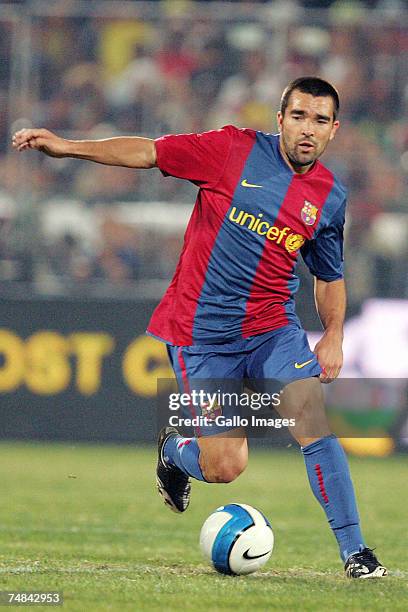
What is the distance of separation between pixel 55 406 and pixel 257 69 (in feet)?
13.7

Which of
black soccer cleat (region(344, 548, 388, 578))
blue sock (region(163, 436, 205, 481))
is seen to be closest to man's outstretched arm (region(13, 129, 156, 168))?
blue sock (region(163, 436, 205, 481))

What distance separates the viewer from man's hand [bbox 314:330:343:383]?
6.09 meters

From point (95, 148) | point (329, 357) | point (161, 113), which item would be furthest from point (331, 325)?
point (161, 113)

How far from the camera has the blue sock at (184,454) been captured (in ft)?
20.8

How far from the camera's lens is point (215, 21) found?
44.2 ft

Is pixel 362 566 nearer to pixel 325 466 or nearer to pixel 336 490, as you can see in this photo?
pixel 336 490

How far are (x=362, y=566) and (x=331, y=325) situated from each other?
4.17ft

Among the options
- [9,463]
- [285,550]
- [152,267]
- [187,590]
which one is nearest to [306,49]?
[152,267]

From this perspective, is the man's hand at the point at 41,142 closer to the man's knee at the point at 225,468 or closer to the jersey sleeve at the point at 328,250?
the jersey sleeve at the point at 328,250

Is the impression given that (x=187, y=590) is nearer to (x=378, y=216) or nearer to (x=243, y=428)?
(x=243, y=428)

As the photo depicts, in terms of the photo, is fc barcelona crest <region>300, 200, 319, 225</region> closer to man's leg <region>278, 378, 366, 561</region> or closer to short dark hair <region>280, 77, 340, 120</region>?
short dark hair <region>280, 77, 340, 120</region>

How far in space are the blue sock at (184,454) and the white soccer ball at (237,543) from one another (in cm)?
47

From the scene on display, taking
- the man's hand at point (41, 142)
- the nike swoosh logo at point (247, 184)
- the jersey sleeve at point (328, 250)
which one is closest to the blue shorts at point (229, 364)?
the jersey sleeve at point (328, 250)

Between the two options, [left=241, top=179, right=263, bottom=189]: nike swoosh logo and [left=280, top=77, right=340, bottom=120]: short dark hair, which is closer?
[left=280, top=77, right=340, bottom=120]: short dark hair
